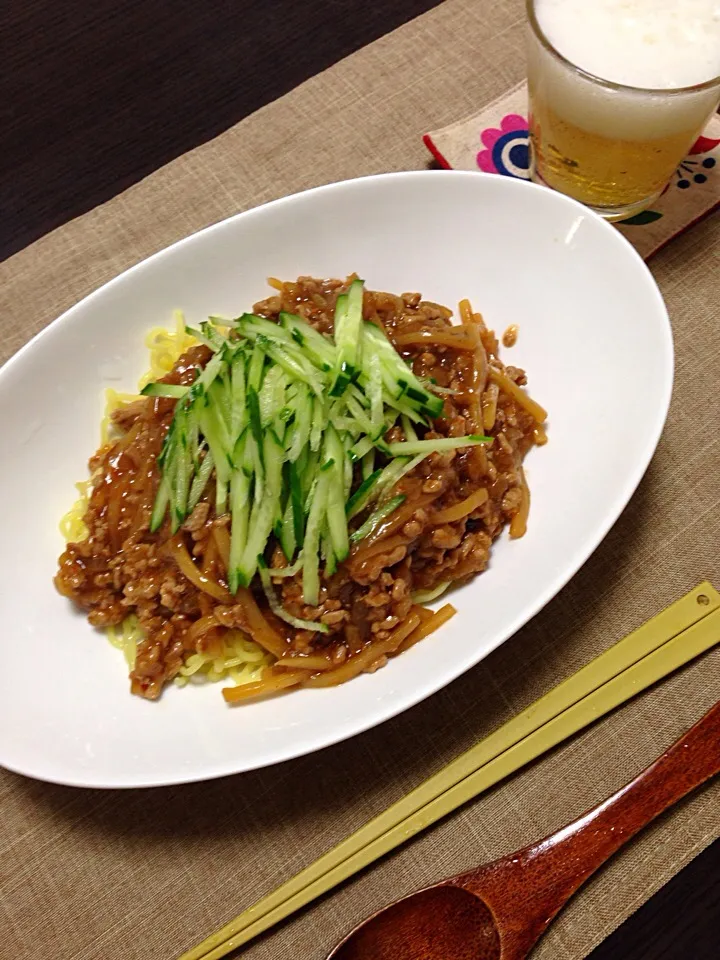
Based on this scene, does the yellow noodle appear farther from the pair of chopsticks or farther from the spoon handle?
the spoon handle

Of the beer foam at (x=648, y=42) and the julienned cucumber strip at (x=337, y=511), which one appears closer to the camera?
the julienned cucumber strip at (x=337, y=511)

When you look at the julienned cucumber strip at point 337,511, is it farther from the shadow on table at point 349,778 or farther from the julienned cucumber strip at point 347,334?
the shadow on table at point 349,778

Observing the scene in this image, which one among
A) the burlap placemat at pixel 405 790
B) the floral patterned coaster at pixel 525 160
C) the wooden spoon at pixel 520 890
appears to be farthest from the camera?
the floral patterned coaster at pixel 525 160

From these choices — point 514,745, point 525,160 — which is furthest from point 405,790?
point 525,160

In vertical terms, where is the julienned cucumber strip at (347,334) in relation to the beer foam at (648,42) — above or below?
below

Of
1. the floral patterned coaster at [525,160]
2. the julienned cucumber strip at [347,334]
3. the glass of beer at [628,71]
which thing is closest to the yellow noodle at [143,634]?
the julienned cucumber strip at [347,334]

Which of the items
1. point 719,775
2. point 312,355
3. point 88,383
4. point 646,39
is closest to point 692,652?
point 719,775

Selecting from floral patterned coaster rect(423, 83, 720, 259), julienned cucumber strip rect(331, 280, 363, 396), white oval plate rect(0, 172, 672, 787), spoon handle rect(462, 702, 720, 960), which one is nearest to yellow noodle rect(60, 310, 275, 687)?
white oval plate rect(0, 172, 672, 787)
